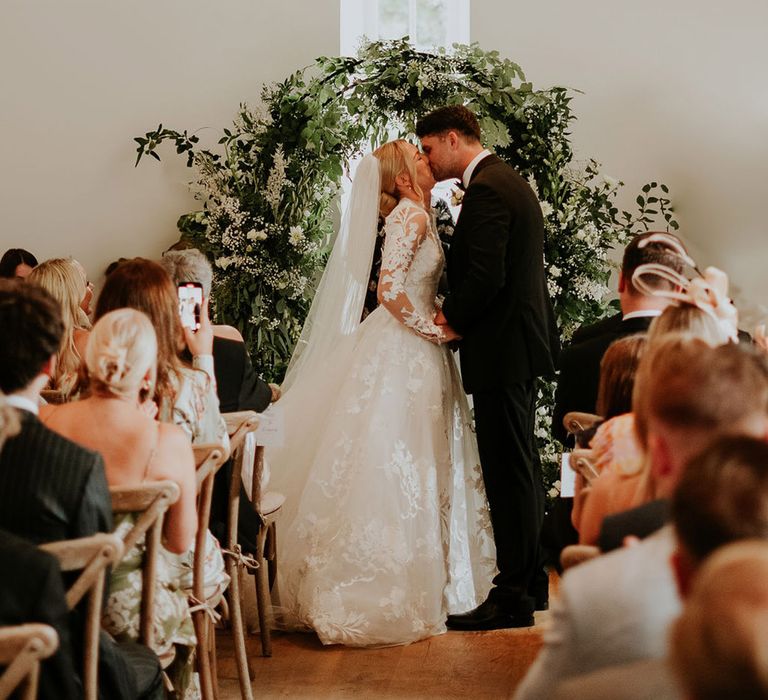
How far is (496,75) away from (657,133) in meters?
1.15

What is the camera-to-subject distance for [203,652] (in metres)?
3.37

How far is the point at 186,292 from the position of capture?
12.8 ft

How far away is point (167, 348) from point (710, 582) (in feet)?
7.91

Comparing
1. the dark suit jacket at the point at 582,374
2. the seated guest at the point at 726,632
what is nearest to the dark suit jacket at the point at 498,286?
the dark suit jacket at the point at 582,374

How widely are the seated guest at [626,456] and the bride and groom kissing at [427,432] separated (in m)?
1.65

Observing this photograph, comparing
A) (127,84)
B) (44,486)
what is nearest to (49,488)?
(44,486)

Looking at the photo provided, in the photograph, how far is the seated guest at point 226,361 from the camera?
410 centimetres

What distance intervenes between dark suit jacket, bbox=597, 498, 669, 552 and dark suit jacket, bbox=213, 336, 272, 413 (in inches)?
90.9

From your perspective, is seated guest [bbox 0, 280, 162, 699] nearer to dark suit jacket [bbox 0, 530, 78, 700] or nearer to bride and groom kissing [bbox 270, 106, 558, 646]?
dark suit jacket [bbox 0, 530, 78, 700]

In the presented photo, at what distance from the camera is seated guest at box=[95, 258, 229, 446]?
3248mm

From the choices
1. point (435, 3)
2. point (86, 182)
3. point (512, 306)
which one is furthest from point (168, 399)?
point (435, 3)

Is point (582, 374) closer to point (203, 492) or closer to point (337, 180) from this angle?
point (203, 492)

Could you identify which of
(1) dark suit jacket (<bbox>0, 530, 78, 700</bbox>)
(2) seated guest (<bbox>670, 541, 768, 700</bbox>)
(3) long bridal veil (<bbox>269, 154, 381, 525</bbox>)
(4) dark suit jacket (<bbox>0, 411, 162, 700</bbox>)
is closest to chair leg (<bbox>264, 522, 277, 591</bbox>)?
(3) long bridal veil (<bbox>269, 154, 381, 525</bbox>)

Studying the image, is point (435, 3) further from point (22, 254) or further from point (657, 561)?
point (657, 561)
